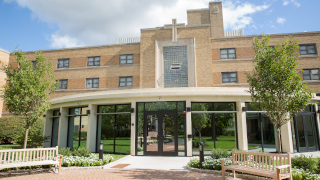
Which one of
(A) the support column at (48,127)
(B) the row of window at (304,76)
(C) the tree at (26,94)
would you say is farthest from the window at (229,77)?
(C) the tree at (26,94)

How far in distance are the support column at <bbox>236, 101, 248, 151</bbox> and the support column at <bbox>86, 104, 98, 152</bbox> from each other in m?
9.00

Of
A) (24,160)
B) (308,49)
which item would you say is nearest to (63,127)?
(24,160)

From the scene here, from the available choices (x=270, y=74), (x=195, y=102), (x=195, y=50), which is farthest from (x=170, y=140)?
(x=195, y=50)

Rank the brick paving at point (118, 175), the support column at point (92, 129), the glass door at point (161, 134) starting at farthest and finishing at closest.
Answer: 1. the support column at point (92, 129)
2. the glass door at point (161, 134)
3. the brick paving at point (118, 175)

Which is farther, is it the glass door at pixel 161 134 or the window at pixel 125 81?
the window at pixel 125 81

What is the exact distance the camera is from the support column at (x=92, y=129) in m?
13.9

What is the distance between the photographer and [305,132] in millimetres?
14195

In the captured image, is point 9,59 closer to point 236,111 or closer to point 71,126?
point 71,126

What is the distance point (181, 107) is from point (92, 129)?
5.99 m

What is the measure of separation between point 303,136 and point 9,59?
3364cm

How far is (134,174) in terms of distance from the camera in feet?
25.9

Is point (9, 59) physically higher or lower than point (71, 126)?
higher

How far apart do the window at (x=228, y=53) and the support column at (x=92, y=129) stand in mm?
15743

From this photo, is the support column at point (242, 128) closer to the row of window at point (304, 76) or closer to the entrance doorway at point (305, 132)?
the entrance doorway at point (305, 132)
